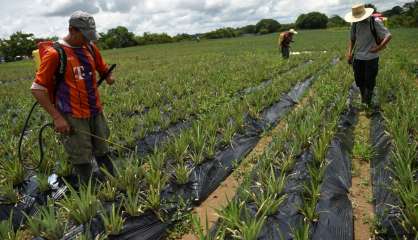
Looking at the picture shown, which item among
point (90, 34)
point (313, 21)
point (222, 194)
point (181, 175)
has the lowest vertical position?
point (313, 21)

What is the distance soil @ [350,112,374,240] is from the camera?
2631mm

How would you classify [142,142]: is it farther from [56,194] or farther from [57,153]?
[56,194]

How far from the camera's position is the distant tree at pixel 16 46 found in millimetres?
54969

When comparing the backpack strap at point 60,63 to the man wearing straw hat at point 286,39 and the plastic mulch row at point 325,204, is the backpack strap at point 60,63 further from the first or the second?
the man wearing straw hat at point 286,39

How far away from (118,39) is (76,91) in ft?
217

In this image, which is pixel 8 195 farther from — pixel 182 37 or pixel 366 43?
pixel 182 37

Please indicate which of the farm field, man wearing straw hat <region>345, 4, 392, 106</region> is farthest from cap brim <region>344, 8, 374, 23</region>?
the farm field

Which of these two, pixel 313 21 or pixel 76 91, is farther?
pixel 313 21

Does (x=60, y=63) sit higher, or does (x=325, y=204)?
(x=60, y=63)

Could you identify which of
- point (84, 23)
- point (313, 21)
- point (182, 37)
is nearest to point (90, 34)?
point (84, 23)

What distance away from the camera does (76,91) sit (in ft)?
9.78

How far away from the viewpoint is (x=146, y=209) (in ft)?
9.61

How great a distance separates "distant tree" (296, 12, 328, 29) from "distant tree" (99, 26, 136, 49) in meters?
37.2

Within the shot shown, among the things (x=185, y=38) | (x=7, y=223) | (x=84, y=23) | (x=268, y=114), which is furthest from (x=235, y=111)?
(x=185, y=38)
